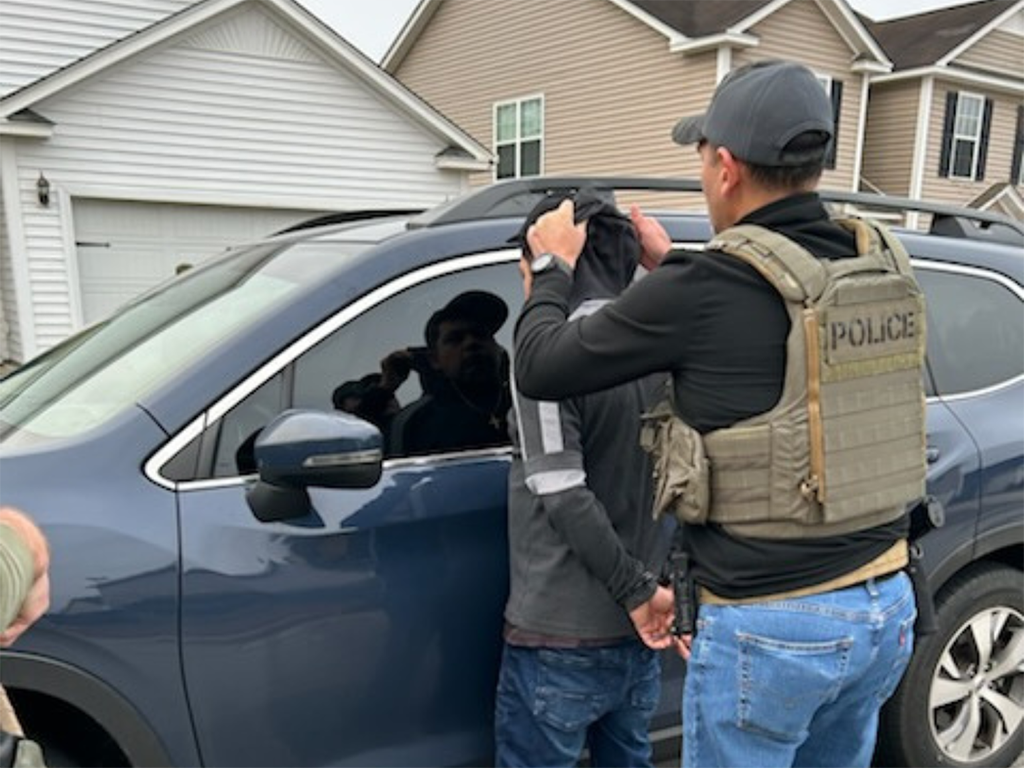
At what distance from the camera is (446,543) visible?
2145 millimetres

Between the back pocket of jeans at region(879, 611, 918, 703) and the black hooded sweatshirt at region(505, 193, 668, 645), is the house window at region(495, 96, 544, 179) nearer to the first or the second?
the black hooded sweatshirt at region(505, 193, 668, 645)

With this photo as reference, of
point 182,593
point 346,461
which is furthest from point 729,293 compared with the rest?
point 182,593

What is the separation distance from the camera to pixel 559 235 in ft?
6.09

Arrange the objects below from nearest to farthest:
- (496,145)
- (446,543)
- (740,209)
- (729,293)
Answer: (729,293)
(740,209)
(446,543)
(496,145)

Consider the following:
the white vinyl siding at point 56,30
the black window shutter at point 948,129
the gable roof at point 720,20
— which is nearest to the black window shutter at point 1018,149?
the black window shutter at point 948,129

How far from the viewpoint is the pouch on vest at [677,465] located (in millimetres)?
1634

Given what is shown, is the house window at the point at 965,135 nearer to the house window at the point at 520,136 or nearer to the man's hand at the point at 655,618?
the house window at the point at 520,136

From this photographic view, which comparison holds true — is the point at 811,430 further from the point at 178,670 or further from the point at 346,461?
the point at 178,670

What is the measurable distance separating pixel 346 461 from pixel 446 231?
687 mm

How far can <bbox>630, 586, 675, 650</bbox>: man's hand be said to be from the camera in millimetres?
1911

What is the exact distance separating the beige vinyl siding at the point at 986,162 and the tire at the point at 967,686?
58.2ft

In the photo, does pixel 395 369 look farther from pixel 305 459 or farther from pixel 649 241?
pixel 649 241

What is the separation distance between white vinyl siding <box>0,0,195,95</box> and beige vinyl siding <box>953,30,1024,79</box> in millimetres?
15794

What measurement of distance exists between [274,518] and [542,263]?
81 centimetres
